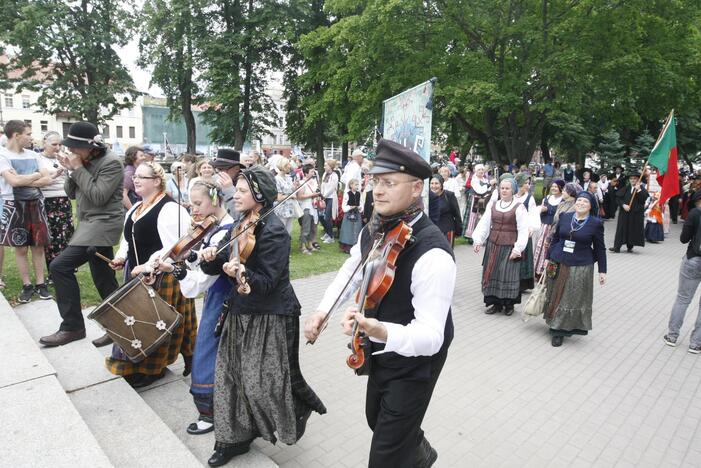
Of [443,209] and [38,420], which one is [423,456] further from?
[443,209]

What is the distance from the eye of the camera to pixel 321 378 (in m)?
4.81

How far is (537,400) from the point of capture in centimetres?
452

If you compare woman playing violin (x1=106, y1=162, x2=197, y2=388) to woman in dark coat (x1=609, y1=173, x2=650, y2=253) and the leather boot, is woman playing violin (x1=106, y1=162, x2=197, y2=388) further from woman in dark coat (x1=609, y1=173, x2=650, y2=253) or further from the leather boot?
woman in dark coat (x1=609, y1=173, x2=650, y2=253)

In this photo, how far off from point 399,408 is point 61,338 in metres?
3.66

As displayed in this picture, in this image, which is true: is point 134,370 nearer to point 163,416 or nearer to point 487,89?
point 163,416

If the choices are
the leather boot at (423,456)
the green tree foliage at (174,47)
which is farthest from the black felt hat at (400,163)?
the green tree foliage at (174,47)

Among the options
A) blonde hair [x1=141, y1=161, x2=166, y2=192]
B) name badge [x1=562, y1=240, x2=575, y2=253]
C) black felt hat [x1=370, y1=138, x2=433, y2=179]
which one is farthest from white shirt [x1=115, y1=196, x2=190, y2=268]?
name badge [x1=562, y1=240, x2=575, y2=253]

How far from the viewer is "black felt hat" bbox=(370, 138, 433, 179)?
2277 mm

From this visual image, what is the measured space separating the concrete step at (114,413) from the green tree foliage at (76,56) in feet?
88.0

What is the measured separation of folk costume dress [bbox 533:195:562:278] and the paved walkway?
4.77ft

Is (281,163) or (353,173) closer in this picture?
(281,163)

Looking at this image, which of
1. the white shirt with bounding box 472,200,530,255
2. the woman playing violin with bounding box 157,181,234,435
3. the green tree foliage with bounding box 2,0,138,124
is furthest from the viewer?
the green tree foliage with bounding box 2,0,138,124

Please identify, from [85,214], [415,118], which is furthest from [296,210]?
[85,214]

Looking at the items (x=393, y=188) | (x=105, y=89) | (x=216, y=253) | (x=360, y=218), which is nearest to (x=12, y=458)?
(x=216, y=253)
